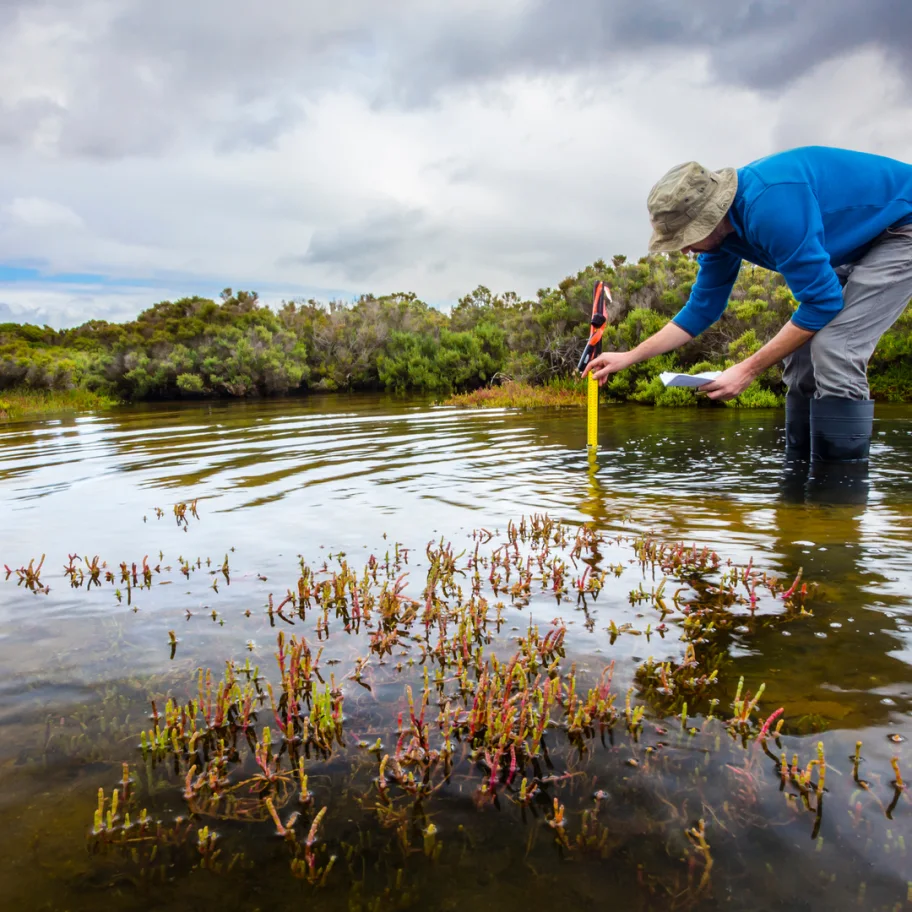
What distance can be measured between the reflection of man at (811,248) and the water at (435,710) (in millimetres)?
1171

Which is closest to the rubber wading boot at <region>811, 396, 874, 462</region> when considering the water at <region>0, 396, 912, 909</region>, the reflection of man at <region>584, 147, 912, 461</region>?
the reflection of man at <region>584, 147, 912, 461</region>

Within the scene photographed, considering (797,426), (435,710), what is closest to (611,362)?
(797,426)

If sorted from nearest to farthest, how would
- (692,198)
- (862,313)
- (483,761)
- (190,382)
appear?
(483,761)
(692,198)
(862,313)
(190,382)

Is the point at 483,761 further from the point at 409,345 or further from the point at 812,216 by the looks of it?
the point at 409,345

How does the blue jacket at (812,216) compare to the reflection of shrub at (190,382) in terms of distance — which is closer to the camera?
the blue jacket at (812,216)

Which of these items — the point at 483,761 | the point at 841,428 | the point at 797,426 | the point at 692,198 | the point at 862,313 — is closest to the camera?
the point at 483,761

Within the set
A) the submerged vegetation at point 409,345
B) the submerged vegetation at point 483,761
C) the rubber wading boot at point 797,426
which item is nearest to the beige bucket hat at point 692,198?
the submerged vegetation at point 483,761

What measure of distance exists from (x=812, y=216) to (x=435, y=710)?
14.9 ft

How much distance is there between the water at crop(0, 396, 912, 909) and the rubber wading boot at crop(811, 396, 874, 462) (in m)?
0.41

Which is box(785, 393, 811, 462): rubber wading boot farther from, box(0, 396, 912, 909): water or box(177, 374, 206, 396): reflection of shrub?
box(177, 374, 206, 396): reflection of shrub

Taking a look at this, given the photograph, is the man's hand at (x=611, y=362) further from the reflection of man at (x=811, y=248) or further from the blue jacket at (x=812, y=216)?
the blue jacket at (x=812, y=216)

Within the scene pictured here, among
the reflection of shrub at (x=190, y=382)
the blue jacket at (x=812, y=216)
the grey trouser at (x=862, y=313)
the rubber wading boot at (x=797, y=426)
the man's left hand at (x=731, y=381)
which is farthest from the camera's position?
the reflection of shrub at (x=190, y=382)

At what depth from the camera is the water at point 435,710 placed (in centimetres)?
209

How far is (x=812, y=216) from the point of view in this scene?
5.34m
